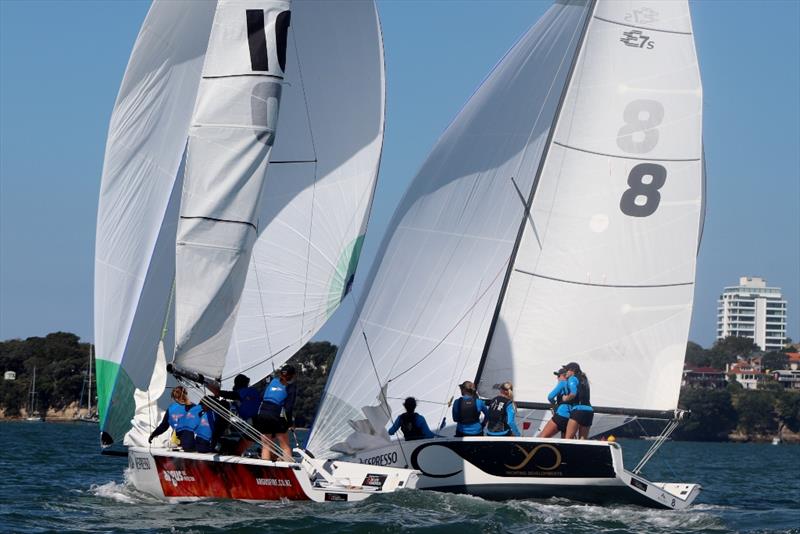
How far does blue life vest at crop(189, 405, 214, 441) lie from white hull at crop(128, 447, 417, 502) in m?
0.29

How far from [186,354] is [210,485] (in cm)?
150

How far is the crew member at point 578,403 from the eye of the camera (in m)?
15.8

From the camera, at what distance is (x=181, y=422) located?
50.2 feet

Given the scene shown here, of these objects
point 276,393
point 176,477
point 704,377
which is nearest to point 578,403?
point 276,393

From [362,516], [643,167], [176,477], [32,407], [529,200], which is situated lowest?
[32,407]

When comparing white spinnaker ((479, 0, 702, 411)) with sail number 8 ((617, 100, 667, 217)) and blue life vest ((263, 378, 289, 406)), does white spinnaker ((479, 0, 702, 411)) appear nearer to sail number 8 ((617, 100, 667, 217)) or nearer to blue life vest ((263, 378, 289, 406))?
sail number 8 ((617, 100, 667, 217))

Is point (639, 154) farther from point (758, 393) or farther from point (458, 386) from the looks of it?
point (758, 393)

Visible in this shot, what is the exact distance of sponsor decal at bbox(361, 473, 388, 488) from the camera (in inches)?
573

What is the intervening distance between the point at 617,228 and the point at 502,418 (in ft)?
9.82

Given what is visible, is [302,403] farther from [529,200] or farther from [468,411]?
[468,411]

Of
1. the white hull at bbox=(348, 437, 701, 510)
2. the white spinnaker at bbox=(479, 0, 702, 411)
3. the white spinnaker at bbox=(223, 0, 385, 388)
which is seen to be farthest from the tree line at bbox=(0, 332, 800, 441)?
the white hull at bbox=(348, 437, 701, 510)

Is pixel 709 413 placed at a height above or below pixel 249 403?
below

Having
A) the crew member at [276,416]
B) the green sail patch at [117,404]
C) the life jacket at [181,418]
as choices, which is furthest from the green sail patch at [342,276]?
the life jacket at [181,418]

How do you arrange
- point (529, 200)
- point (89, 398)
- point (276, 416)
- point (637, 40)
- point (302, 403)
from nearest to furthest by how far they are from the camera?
point (276, 416), point (637, 40), point (529, 200), point (89, 398), point (302, 403)
